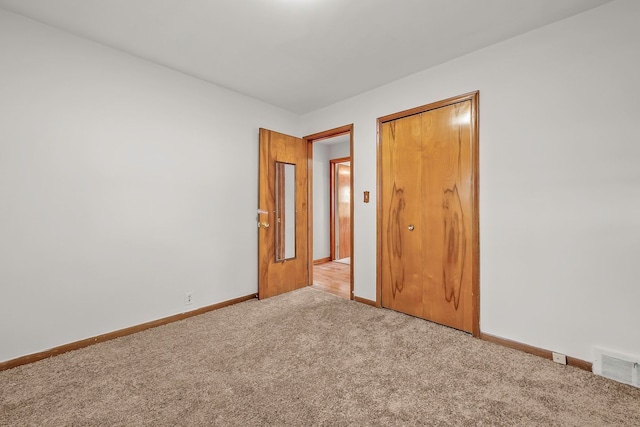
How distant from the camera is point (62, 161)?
2.17 m

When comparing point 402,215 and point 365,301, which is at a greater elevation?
point 402,215

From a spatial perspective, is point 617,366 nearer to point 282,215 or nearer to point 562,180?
point 562,180

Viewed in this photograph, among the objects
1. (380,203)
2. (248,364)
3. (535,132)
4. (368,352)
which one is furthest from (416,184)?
(248,364)

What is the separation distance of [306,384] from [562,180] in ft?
7.80

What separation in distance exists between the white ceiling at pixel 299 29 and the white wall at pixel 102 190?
12.0 inches

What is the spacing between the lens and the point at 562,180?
202 cm

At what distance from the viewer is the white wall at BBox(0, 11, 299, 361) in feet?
6.57

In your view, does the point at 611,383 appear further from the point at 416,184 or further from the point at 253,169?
the point at 253,169

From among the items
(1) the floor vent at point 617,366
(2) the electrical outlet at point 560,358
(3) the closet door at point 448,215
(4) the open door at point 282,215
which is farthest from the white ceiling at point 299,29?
(2) the electrical outlet at point 560,358

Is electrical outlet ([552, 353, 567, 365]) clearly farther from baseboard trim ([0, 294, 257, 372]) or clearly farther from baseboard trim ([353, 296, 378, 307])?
baseboard trim ([0, 294, 257, 372])

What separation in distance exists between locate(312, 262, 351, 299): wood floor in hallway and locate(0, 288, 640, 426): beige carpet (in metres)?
1.33

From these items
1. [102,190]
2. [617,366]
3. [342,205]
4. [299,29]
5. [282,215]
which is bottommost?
[617,366]

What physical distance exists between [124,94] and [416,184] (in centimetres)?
297

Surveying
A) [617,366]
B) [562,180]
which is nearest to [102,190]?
[562,180]
